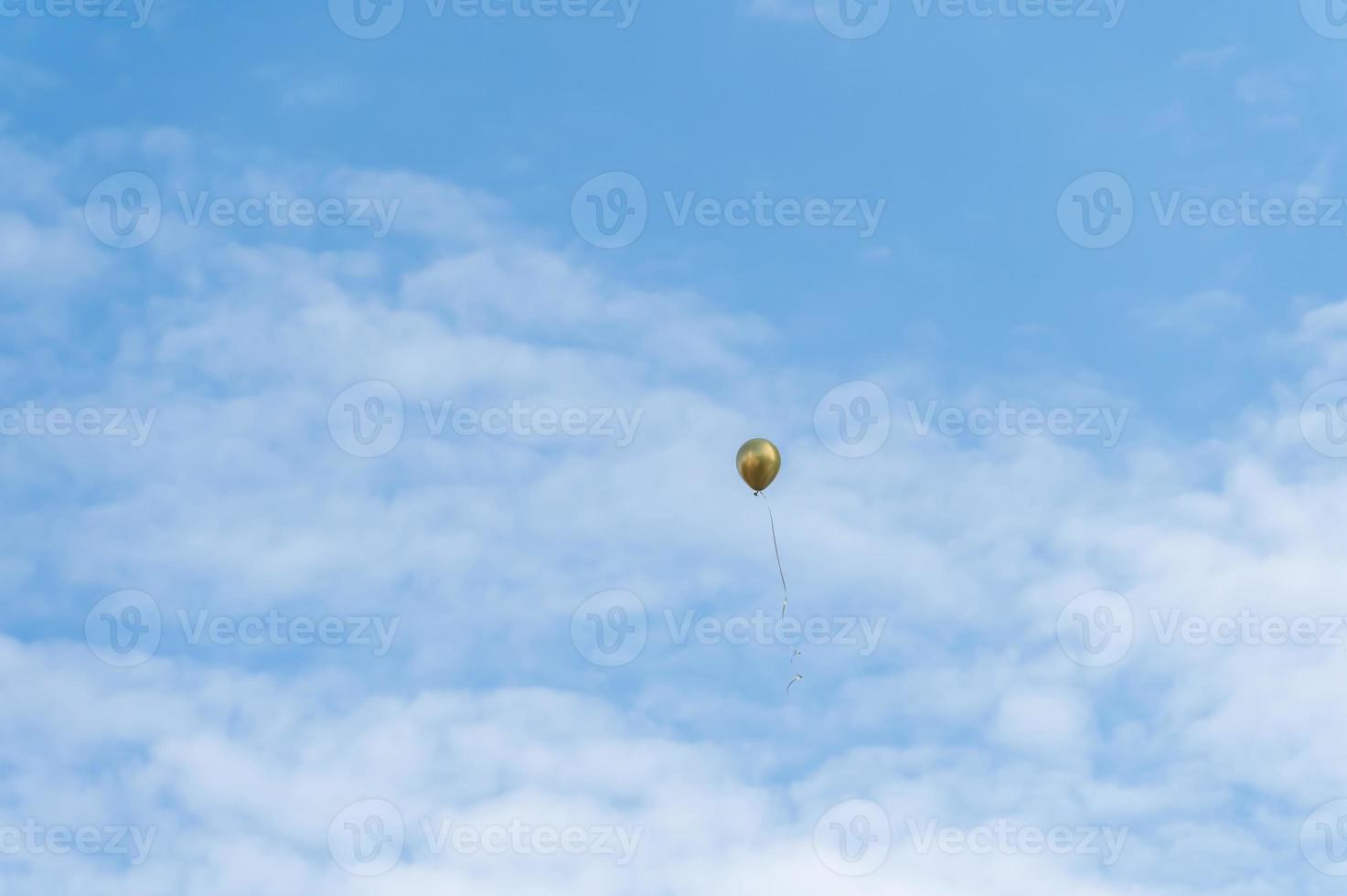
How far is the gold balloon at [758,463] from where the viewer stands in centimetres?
4706

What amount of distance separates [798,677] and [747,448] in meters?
4.63

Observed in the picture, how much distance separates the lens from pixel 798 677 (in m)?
48.2

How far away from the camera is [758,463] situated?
47031mm

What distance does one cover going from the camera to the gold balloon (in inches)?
1853

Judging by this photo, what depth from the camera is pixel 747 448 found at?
4725 cm

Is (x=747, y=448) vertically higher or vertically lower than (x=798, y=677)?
higher
